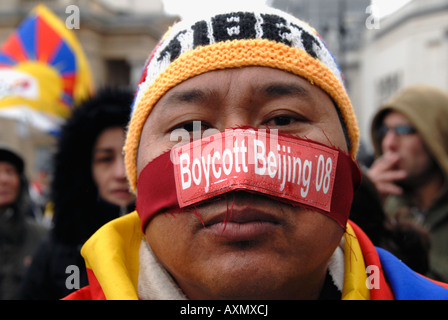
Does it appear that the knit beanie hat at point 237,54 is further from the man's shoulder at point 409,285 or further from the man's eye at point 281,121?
the man's shoulder at point 409,285

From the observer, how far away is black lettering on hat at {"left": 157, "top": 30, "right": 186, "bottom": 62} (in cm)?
131

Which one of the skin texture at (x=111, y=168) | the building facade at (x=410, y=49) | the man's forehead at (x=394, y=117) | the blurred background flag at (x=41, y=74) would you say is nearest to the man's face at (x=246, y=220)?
the skin texture at (x=111, y=168)

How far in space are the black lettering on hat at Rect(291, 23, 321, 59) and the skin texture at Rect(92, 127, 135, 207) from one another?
51.2 inches

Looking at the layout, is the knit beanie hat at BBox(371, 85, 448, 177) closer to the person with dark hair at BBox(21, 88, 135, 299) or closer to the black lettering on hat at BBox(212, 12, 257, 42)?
the person with dark hair at BBox(21, 88, 135, 299)

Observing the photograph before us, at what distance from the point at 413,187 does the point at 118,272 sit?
256cm

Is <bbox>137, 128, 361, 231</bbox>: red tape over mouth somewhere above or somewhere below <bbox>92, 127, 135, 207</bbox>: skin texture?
below

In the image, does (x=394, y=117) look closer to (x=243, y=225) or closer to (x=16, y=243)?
(x=243, y=225)

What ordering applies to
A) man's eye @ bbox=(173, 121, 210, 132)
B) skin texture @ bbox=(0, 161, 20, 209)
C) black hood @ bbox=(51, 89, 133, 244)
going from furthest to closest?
skin texture @ bbox=(0, 161, 20, 209) < black hood @ bbox=(51, 89, 133, 244) < man's eye @ bbox=(173, 121, 210, 132)

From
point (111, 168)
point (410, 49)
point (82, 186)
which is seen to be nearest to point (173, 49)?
point (111, 168)

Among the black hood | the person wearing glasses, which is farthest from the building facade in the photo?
the black hood

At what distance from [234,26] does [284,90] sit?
0.86 ft

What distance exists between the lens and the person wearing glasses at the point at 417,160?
2.96m

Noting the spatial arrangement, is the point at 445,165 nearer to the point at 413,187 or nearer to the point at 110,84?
the point at 413,187
